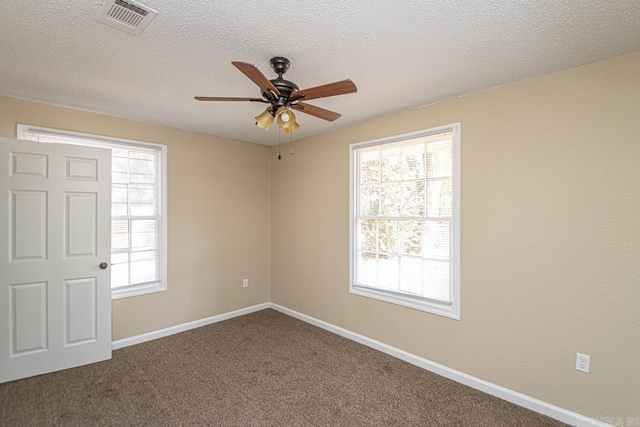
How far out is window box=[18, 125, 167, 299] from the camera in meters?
3.37

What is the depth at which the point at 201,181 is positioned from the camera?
13.2ft

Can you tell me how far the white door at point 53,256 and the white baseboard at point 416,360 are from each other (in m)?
0.52

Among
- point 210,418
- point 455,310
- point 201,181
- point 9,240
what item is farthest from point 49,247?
point 455,310

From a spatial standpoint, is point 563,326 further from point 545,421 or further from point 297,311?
point 297,311

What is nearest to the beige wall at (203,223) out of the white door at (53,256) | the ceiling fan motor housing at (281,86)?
the white door at (53,256)

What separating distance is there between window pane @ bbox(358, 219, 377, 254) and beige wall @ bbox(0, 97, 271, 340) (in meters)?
1.72

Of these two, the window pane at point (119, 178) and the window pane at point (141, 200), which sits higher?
the window pane at point (119, 178)

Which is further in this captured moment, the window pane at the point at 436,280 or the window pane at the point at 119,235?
the window pane at the point at 119,235

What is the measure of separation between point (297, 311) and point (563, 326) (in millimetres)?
2968

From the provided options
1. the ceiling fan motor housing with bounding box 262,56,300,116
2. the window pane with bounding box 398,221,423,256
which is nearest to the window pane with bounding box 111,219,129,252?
the ceiling fan motor housing with bounding box 262,56,300,116

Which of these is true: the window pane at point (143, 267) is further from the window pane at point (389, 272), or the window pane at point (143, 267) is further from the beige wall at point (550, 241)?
the beige wall at point (550, 241)

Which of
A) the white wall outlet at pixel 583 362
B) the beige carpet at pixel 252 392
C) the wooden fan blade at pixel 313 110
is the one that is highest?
the wooden fan blade at pixel 313 110

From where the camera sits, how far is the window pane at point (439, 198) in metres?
2.81

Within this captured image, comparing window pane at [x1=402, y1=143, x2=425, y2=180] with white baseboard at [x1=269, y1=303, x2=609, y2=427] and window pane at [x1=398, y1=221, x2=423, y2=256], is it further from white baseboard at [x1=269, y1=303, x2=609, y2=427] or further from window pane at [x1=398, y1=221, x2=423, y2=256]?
white baseboard at [x1=269, y1=303, x2=609, y2=427]
